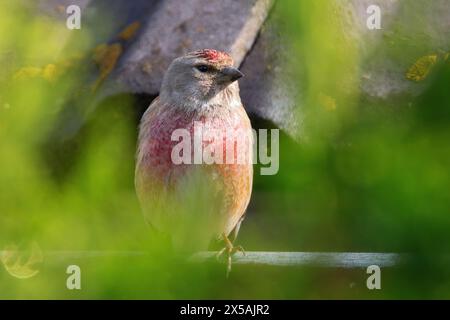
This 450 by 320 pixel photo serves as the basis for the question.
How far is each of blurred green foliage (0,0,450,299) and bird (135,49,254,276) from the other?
0.10 meters

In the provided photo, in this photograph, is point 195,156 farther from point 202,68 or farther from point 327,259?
point 327,259

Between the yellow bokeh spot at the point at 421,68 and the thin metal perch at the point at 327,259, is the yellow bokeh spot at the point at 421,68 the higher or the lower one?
the higher one

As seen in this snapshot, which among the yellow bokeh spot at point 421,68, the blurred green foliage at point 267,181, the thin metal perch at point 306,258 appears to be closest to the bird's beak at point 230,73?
the blurred green foliage at point 267,181

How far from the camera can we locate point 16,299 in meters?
1.87

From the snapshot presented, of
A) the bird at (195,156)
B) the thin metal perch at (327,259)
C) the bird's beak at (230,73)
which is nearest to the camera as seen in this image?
the thin metal perch at (327,259)

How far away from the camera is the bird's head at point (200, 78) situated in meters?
1.84

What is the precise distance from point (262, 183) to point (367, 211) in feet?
1.06

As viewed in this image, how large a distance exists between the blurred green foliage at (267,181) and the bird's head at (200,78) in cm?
20

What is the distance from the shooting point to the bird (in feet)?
Result: 6.27

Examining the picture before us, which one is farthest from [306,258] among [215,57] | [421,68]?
[421,68]

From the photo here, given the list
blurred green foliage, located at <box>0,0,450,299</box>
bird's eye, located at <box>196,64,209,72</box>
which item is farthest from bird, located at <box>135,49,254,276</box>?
blurred green foliage, located at <box>0,0,450,299</box>

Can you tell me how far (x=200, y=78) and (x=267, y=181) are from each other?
38 centimetres

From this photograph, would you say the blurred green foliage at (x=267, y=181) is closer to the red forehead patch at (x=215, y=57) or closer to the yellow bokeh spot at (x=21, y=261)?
the yellow bokeh spot at (x=21, y=261)

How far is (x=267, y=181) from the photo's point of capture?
2.11m
